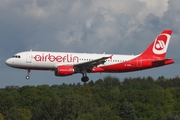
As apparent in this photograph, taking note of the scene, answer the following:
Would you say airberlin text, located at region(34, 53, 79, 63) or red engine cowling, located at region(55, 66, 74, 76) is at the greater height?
airberlin text, located at region(34, 53, 79, 63)

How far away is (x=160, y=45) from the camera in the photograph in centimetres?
9250

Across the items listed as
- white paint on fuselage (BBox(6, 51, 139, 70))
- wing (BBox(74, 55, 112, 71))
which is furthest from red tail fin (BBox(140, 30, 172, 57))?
white paint on fuselage (BBox(6, 51, 139, 70))

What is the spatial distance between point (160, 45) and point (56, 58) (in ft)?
55.9

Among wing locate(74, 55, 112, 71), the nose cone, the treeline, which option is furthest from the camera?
the treeline

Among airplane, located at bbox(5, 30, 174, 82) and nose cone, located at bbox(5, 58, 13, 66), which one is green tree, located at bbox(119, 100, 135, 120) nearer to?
airplane, located at bbox(5, 30, 174, 82)

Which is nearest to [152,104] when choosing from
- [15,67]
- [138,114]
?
[138,114]

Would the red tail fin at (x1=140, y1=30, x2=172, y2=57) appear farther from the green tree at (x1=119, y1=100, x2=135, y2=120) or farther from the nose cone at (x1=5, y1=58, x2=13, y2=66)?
the green tree at (x1=119, y1=100, x2=135, y2=120)

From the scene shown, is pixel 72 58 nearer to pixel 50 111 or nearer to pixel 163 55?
pixel 163 55

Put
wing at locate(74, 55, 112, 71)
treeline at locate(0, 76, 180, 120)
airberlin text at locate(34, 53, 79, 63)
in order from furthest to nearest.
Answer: treeline at locate(0, 76, 180, 120)
wing at locate(74, 55, 112, 71)
airberlin text at locate(34, 53, 79, 63)

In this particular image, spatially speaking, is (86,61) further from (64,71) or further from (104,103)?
(104,103)

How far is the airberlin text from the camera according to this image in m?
83.9

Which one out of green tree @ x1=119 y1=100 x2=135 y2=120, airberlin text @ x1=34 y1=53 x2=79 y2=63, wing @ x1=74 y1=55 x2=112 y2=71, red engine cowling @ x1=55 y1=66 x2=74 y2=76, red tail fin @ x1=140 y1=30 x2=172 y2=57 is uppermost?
red tail fin @ x1=140 y1=30 x2=172 y2=57

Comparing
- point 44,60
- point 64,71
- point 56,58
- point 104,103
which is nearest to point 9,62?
point 44,60

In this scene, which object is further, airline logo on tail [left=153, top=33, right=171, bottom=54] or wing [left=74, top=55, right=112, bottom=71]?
airline logo on tail [left=153, top=33, right=171, bottom=54]
